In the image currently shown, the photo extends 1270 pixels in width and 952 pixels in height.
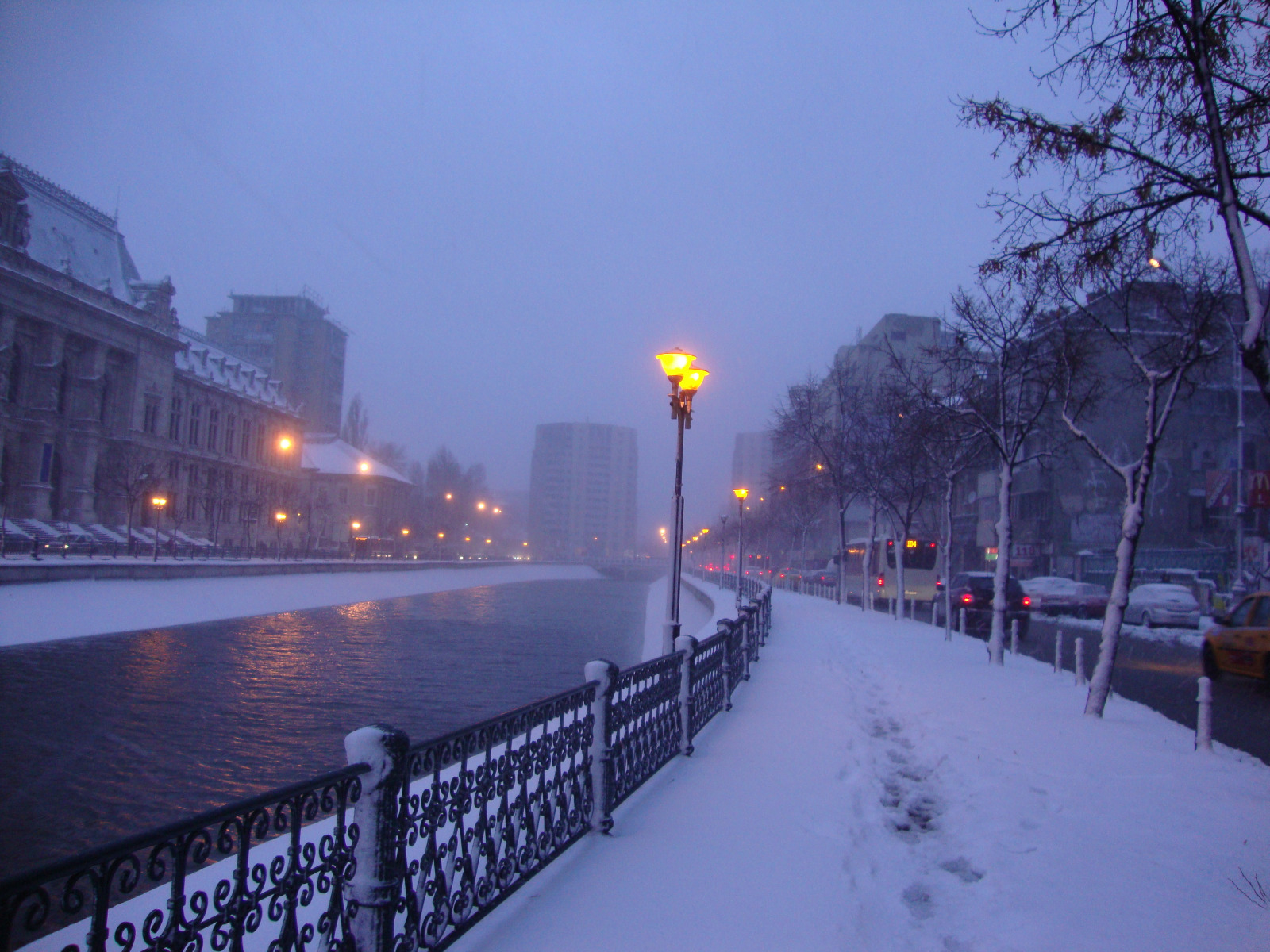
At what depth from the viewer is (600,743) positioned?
5.86 m

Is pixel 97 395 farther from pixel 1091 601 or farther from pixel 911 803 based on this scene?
pixel 911 803

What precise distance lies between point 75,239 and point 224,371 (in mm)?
19466

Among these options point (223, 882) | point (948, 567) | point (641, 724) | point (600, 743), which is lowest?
point (641, 724)

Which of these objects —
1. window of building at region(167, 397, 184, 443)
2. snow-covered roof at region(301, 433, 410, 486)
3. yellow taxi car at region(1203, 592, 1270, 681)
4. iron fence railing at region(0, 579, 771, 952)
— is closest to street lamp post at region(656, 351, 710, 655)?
iron fence railing at region(0, 579, 771, 952)

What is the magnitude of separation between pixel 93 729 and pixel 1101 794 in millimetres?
11445

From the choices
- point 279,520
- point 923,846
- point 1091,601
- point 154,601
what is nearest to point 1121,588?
point 923,846

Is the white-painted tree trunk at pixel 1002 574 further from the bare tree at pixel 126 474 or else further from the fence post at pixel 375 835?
the bare tree at pixel 126 474

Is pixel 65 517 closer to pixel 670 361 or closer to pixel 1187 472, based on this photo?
pixel 670 361

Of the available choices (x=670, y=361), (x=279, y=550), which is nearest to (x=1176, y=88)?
(x=670, y=361)

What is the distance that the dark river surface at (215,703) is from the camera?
25.8 ft

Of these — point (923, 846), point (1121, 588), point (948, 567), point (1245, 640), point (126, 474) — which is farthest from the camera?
point (126, 474)

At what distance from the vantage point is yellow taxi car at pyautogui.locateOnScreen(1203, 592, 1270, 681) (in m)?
13.4

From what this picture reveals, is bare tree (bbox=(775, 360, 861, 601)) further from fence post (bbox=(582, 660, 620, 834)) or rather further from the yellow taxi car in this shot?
fence post (bbox=(582, 660, 620, 834))

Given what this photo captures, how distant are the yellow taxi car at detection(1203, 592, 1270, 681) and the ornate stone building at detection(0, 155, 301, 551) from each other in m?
40.2
